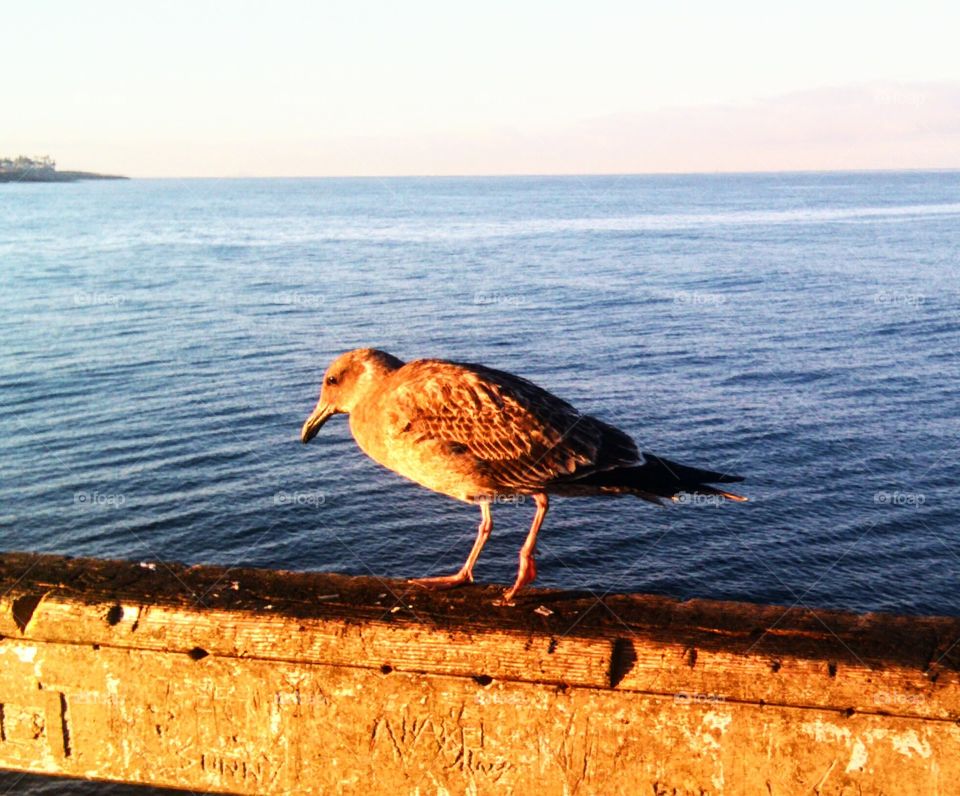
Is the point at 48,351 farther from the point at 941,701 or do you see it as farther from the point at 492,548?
the point at 941,701

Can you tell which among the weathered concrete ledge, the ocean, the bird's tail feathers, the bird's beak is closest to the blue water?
the ocean

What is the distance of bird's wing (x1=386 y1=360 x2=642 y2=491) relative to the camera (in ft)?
20.0

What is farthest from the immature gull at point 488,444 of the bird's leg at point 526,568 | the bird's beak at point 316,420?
the bird's beak at point 316,420

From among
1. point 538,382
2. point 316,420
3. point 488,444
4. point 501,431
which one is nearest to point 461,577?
point 488,444

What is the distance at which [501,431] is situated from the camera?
20.2 feet

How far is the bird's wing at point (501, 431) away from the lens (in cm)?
611

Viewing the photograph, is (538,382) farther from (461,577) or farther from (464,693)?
(464,693)

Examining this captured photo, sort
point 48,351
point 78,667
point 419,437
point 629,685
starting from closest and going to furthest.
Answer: point 629,685 → point 78,667 → point 419,437 → point 48,351

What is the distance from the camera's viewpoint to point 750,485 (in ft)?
64.8

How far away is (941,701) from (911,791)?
0.40 m

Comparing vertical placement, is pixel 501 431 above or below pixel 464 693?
above

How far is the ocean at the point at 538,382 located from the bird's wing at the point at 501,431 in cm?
1016

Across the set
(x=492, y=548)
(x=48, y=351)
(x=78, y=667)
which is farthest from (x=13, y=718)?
(x=48, y=351)

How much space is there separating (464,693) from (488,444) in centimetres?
224
